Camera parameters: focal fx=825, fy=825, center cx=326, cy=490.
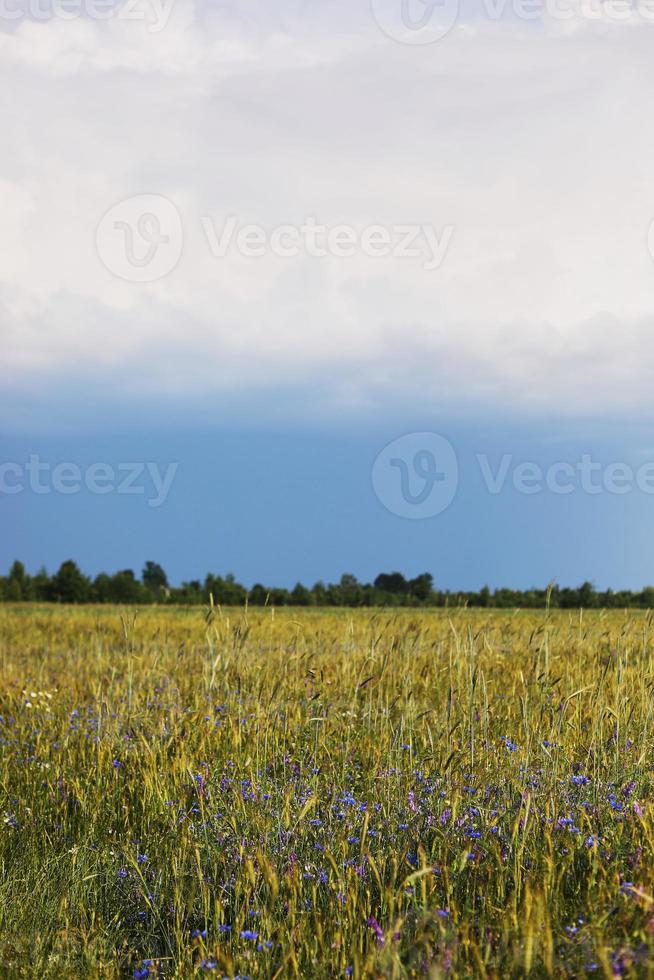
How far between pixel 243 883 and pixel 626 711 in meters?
2.77

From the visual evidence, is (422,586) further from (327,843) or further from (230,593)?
→ (327,843)

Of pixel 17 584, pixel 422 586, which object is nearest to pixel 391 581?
pixel 422 586

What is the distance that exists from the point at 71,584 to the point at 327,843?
3796cm

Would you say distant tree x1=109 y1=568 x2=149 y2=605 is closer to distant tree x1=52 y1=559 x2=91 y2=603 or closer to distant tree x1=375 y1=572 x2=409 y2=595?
distant tree x1=52 y1=559 x2=91 y2=603

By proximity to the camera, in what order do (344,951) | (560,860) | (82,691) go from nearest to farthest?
1. (344,951)
2. (560,860)
3. (82,691)

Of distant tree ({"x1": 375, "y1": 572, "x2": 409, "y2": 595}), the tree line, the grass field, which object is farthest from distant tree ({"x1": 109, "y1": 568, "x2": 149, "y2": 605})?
the grass field

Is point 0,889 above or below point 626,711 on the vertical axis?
below

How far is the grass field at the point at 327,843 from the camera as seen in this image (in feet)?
8.86

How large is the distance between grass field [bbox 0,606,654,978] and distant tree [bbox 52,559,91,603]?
33856 millimetres

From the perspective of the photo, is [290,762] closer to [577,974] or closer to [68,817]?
[68,817]

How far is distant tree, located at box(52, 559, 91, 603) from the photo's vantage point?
39.3 m

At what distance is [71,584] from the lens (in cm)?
3944

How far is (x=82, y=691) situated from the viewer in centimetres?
829

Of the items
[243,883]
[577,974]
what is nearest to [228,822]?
[243,883]
